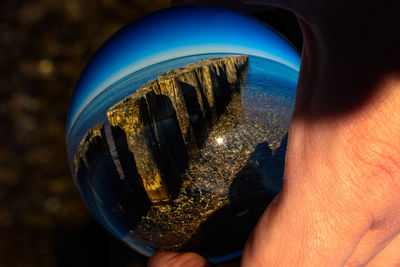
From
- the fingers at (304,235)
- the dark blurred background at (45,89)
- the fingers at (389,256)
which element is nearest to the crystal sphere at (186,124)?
the fingers at (304,235)

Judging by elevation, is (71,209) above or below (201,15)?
below

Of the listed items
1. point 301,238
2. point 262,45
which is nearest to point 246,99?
point 262,45

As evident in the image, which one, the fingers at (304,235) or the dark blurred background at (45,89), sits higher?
the dark blurred background at (45,89)

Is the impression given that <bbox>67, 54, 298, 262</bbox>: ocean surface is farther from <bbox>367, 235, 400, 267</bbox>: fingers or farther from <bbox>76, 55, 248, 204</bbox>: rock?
<bbox>367, 235, 400, 267</bbox>: fingers

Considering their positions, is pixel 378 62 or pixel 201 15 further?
pixel 201 15

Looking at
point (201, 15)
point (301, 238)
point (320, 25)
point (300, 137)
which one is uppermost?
point (201, 15)

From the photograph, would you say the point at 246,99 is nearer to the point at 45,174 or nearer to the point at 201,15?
the point at 201,15

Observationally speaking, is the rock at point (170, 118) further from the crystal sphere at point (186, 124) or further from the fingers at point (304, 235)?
the fingers at point (304, 235)

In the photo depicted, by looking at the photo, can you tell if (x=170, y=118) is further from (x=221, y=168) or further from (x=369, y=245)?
(x=369, y=245)
